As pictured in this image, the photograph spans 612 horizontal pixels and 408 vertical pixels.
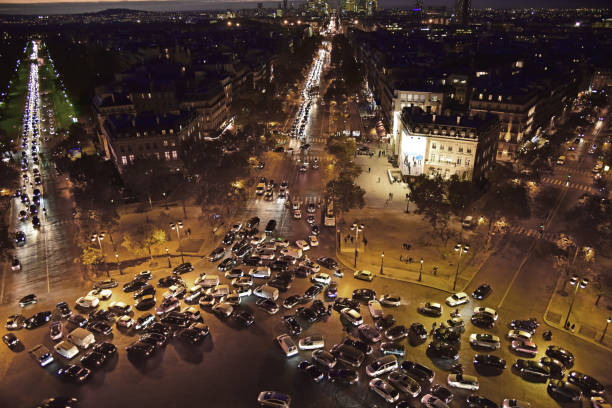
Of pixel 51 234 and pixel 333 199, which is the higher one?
pixel 333 199

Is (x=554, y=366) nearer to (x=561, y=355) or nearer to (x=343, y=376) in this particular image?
(x=561, y=355)

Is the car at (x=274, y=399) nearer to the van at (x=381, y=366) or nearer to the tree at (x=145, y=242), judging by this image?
the van at (x=381, y=366)

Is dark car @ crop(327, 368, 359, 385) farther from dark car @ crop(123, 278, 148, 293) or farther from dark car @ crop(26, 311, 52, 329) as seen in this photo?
dark car @ crop(26, 311, 52, 329)

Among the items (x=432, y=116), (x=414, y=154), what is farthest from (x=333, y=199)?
(x=432, y=116)

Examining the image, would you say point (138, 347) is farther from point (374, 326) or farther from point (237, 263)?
point (374, 326)

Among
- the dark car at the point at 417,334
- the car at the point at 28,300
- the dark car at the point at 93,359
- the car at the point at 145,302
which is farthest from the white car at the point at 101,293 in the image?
the dark car at the point at 417,334

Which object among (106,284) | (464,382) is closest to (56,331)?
(106,284)

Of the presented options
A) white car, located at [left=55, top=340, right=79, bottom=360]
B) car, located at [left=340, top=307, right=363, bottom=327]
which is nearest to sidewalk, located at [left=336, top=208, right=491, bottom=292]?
car, located at [left=340, top=307, right=363, bottom=327]
